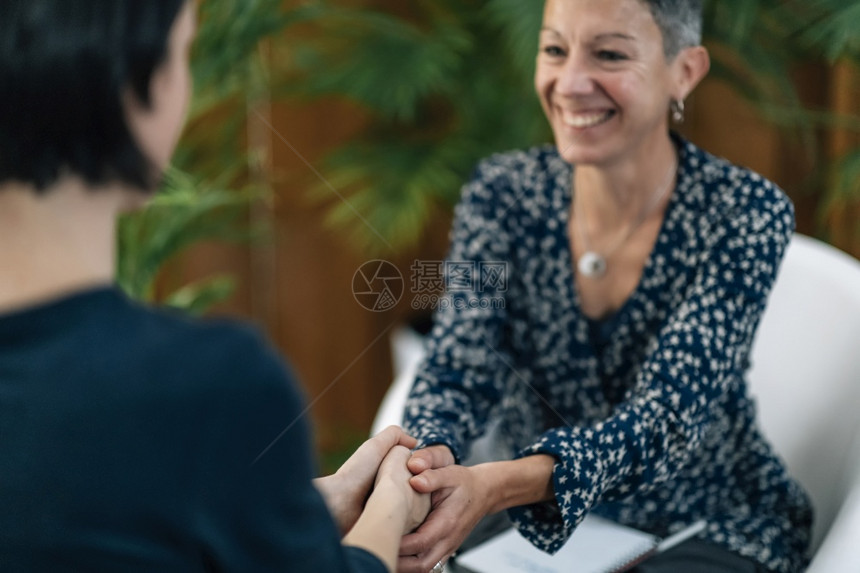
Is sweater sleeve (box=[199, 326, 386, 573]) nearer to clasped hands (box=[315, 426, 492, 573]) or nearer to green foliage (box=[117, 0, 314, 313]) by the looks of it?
clasped hands (box=[315, 426, 492, 573])

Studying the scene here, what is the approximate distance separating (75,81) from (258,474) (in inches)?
9.5

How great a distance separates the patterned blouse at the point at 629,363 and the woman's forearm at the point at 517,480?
18 mm

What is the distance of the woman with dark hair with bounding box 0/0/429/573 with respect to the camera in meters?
0.52

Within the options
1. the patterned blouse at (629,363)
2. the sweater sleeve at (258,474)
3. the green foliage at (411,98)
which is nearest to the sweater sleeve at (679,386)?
the patterned blouse at (629,363)

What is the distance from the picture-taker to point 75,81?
0.52 metres

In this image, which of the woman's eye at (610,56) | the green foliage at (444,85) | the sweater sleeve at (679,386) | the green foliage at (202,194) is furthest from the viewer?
the green foliage at (444,85)

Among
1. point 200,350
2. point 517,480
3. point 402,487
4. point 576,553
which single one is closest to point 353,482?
point 402,487

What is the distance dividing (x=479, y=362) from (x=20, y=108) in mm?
747

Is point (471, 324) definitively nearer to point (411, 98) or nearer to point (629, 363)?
point (629, 363)

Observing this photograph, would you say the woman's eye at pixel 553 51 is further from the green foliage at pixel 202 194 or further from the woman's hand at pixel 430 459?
the green foliage at pixel 202 194

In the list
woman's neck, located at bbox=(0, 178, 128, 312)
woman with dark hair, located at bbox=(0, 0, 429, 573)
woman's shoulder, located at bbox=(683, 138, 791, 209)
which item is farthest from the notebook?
woman's neck, located at bbox=(0, 178, 128, 312)

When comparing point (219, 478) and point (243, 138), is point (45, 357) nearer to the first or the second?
point (219, 478)

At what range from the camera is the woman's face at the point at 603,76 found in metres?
1.05

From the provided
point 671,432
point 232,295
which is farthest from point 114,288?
point 232,295
